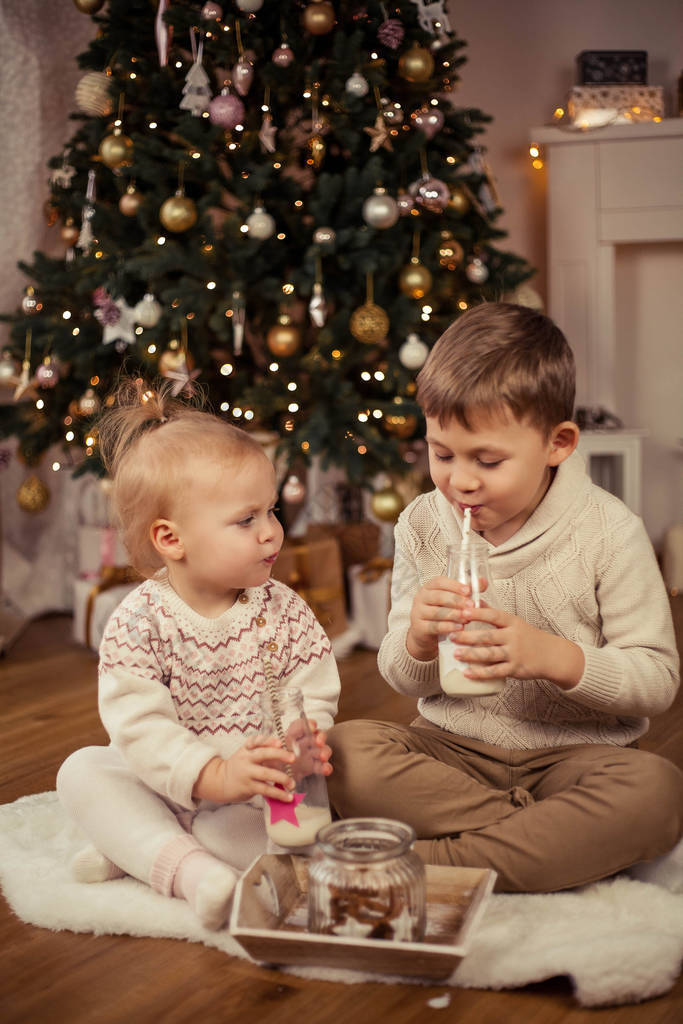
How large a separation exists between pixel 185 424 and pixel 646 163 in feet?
8.44

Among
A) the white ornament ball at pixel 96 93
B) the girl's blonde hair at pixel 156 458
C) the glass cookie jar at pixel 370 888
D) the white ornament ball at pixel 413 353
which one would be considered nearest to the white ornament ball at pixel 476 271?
the white ornament ball at pixel 413 353

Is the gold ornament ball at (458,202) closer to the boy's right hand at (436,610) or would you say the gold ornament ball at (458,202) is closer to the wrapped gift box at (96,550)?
the wrapped gift box at (96,550)

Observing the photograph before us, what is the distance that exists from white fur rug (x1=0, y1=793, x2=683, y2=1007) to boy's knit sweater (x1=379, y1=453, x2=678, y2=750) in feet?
0.69

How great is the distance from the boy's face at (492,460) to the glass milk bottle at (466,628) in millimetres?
116

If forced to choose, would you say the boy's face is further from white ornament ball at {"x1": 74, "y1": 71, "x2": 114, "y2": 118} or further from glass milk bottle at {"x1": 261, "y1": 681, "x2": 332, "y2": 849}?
white ornament ball at {"x1": 74, "y1": 71, "x2": 114, "y2": 118}

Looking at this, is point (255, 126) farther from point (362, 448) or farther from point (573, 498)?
point (573, 498)

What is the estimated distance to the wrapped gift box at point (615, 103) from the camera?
3.52 meters

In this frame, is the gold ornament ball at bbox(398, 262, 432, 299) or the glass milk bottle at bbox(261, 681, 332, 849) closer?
the glass milk bottle at bbox(261, 681, 332, 849)

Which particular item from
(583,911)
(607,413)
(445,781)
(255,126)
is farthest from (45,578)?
(583,911)

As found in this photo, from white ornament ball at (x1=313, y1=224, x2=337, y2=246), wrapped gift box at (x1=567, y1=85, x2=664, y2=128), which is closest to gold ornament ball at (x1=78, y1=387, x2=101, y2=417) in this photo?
white ornament ball at (x1=313, y1=224, x2=337, y2=246)

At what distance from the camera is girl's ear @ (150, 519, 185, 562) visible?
1.42 meters

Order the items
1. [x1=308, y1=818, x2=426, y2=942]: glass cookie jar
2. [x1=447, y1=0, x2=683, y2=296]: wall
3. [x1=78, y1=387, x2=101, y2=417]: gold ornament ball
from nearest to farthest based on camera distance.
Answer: [x1=308, y1=818, x2=426, y2=942]: glass cookie jar → [x1=78, y1=387, x2=101, y2=417]: gold ornament ball → [x1=447, y1=0, x2=683, y2=296]: wall

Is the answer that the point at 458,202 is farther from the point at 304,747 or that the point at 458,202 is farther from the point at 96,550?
the point at 304,747

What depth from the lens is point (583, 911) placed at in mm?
1211
